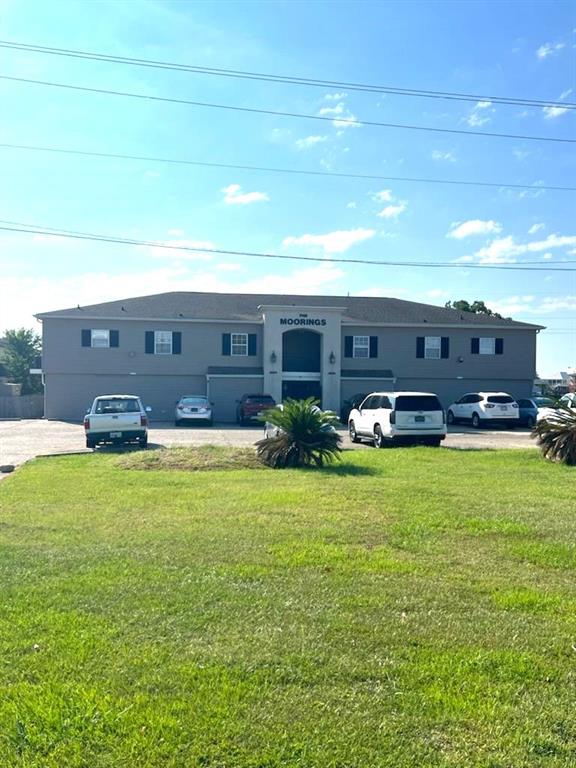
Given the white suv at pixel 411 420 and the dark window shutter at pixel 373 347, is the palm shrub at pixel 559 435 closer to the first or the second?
the white suv at pixel 411 420

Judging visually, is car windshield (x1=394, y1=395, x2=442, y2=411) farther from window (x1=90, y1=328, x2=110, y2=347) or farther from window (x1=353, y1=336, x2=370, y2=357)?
window (x1=90, y1=328, x2=110, y2=347)

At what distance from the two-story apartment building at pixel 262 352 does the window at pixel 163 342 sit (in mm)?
55

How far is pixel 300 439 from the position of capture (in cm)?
1520

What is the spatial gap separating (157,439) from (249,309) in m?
17.5

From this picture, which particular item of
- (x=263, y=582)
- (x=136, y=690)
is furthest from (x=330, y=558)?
(x=136, y=690)

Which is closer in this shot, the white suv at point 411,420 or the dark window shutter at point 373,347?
the white suv at point 411,420

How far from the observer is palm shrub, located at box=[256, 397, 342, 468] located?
596 inches

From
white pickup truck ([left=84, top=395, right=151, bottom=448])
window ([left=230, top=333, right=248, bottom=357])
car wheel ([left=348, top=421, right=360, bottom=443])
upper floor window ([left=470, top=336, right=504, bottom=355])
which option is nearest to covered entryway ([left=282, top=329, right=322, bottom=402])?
window ([left=230, top=333, right=248, bottom=357])

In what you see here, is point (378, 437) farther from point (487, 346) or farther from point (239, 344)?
point (487, 346)

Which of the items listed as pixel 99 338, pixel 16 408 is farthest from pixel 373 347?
pixel 16 408

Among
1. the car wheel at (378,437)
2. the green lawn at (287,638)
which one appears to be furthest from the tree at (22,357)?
the green lawn at (287,638)

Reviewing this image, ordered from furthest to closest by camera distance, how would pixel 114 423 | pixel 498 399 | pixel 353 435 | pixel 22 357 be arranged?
pixel 22 357 → pixel 498 399 → pixel 353 435 → pixel 114 423

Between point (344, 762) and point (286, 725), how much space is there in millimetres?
382

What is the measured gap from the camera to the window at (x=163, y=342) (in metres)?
37.3
